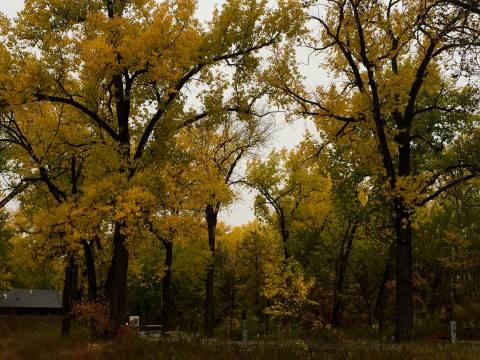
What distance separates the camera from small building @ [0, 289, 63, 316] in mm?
65688

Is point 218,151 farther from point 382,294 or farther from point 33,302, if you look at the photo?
point 33,302

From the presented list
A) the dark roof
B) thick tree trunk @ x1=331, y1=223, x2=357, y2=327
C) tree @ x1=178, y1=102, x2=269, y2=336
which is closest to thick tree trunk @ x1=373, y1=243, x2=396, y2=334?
thick tree trunk @ x1=331, y1=223, x2=357, y2=327

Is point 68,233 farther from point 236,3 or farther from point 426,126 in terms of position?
point 426,126

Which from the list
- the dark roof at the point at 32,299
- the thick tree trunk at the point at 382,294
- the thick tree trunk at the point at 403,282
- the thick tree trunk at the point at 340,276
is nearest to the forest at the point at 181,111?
the thick tree trunk at the point at 403,282

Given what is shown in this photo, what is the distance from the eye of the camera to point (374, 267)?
3788 cm

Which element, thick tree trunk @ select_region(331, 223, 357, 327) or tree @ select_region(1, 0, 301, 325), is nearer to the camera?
tree @ select_region(1, 0, 301, 325)

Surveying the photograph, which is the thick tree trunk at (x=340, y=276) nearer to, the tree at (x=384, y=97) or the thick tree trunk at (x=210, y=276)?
the thick tree trunk at (x=210, y=276)

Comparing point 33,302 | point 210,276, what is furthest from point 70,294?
point 33,302

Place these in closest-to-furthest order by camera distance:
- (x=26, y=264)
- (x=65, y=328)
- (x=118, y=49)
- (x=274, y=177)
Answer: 1. (x=118, y=49)
2. (x=26, y=264)
3. (x=65, y=328)
4. (x=274, y=177)

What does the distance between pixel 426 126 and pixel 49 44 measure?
1519cm

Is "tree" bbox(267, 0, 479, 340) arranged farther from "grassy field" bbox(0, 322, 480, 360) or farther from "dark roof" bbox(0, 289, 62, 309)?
"dark roof" bbox(0, 289, 62, 309)

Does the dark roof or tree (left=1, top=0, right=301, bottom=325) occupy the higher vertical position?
tree (left=1, top=0, right=301, bottom=325)

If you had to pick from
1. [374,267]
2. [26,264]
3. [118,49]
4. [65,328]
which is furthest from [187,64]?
[374,267]

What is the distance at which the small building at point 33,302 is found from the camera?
65688mm
